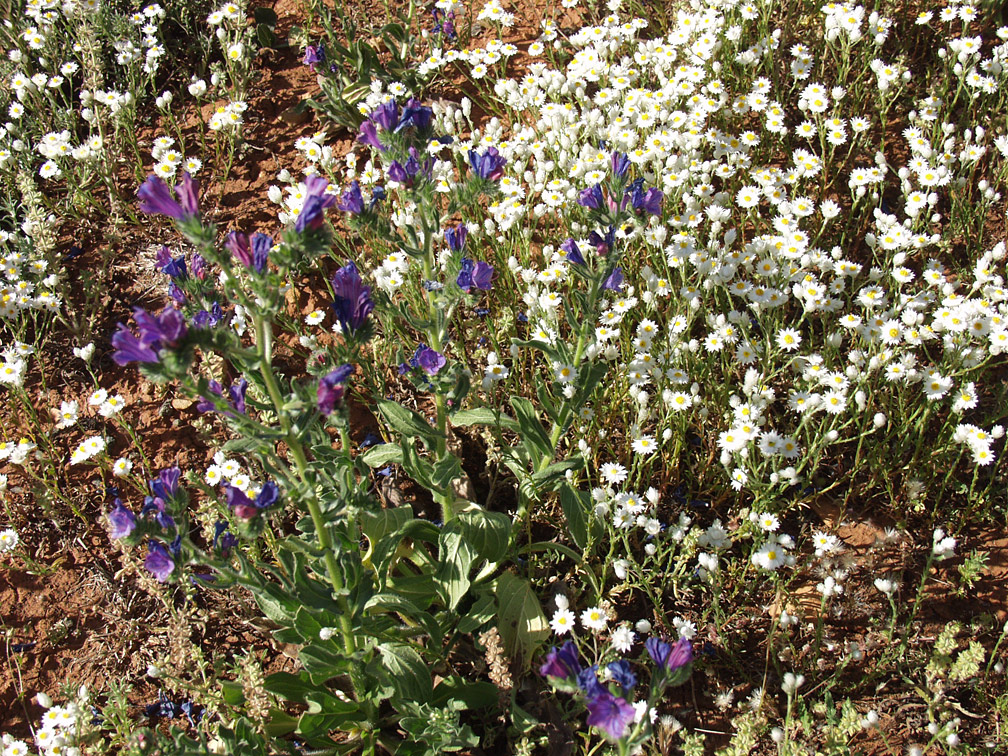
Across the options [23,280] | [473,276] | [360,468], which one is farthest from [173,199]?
[23,280]

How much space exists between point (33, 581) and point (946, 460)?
4373mm

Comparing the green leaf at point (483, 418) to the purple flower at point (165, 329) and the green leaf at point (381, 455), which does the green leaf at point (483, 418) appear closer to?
the green leaf at point (381, 455)

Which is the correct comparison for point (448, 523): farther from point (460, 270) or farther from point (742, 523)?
point (742, 523)

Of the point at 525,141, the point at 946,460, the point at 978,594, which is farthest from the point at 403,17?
the point at 978,594

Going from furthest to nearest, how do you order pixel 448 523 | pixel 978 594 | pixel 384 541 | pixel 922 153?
pixel 922 153, pixel 978 594, pixel 448 523, pixel 384 541

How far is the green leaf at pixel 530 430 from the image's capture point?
310 centimetres

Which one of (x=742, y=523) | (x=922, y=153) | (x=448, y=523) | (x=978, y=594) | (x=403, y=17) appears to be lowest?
(x=978, y=594)

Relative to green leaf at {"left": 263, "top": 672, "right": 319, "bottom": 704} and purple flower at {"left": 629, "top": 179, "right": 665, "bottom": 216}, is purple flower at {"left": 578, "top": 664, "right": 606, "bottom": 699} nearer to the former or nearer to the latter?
green leaf at {"left": 263, "top": 672, "right": 319, "bottom": 704}

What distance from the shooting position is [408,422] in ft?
9.42

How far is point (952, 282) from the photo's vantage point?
394cm

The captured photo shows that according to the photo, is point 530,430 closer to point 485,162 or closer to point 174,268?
point 485,162

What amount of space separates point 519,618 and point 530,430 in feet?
2.58

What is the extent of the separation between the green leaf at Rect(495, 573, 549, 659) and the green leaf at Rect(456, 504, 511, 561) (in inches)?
9.2

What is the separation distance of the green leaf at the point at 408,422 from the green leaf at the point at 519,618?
0.81 m
